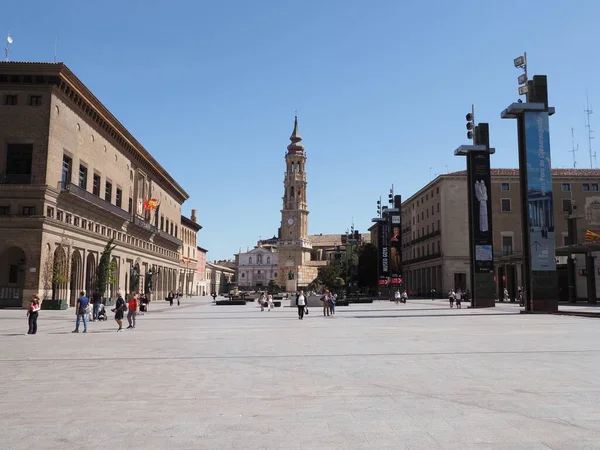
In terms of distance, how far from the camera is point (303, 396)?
25.9 feet

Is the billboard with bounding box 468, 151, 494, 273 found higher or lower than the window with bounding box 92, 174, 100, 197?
lower

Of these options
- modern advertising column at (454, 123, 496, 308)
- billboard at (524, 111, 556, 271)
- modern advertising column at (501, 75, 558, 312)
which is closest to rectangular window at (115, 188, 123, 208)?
modern advertising column at (454, 123, 496, 308)

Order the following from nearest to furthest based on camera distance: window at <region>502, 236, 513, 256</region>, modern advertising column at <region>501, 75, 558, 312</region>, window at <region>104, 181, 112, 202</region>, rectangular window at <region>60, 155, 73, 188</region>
Answer: modern advertising column at <region>501, 75, 558, 312</region>, rectangular window at <region>60, 155, 73, 188</region>, window at <region>104, 181, 112, 202</region>, window at <region>502, 236, 513, 256</region>

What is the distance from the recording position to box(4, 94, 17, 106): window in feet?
129

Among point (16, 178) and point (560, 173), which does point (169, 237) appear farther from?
point (560, 173)

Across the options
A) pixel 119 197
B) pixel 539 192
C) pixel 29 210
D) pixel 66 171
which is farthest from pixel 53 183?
pixel 539 192

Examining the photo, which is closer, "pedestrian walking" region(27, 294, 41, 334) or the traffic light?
"pedestrian walking" region(27, 294, 41, 334)

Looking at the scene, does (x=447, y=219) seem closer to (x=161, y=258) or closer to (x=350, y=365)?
(x=161, y=258)

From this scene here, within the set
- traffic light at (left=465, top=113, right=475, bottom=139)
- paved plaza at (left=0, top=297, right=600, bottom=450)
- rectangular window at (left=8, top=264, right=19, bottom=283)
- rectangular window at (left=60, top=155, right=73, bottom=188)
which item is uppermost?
traffic light at (left=465, top=113, right=475, bottom=139)

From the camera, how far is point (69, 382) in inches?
361

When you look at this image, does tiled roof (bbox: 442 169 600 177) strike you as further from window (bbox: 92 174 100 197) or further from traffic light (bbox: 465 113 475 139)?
window (bbox: 92 174 100 197)

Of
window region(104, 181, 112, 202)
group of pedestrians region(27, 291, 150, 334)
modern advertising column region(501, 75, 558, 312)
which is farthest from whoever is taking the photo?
window region(104, 181, 112, 202)

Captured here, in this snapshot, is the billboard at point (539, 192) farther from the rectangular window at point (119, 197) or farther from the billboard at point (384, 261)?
the rectangular window at point (119, 197)

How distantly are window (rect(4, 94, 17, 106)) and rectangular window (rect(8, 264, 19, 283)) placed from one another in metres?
12.4
